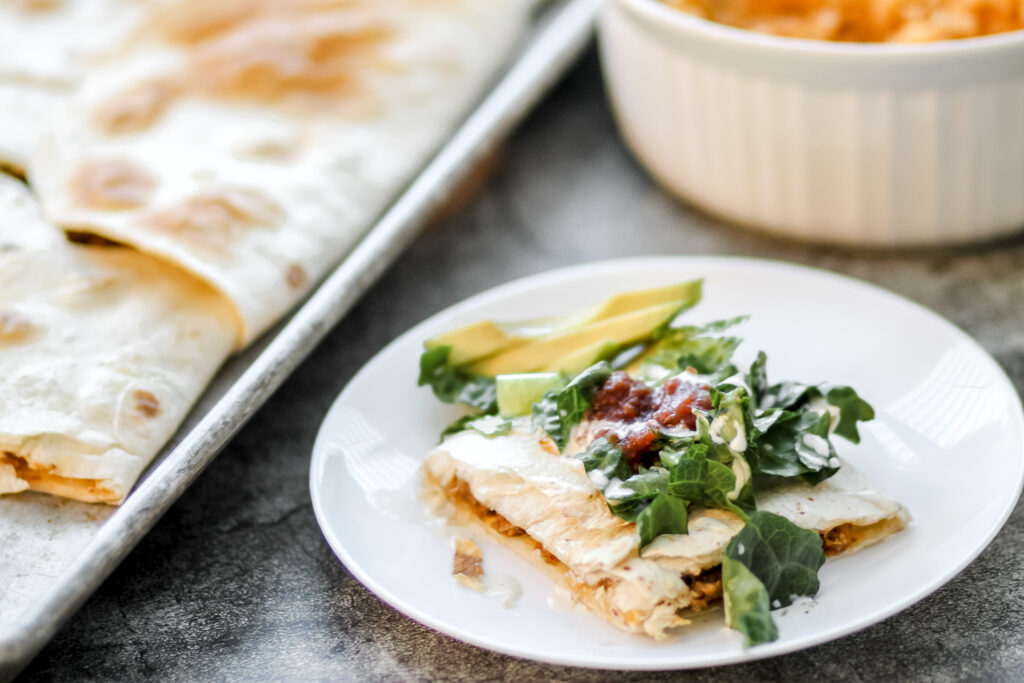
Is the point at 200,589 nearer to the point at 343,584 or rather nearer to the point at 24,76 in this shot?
the point at 343,584

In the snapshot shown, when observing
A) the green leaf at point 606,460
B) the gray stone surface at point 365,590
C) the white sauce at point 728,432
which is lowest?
the gray stone surface at point 365,590

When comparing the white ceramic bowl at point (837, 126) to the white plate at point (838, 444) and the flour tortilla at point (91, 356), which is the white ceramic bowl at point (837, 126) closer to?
the white plate at point (838, 444)

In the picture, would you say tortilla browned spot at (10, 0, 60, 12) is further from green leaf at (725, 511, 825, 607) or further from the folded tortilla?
green leaf at (725, 511, 825, 607)

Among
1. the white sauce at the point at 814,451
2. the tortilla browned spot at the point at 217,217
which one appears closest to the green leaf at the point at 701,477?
the white sauce at the point at 814,451

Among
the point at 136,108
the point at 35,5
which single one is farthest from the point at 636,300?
the point at 35,5

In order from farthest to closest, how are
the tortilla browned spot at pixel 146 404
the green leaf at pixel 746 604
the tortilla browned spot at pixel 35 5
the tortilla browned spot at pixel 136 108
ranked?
the tortilla browned spot at pixel 35 5
the tortilla browned spot at pixel 136 108
the tortilla browned spot at pixel 146 404
the green leaf at pixel 746 604

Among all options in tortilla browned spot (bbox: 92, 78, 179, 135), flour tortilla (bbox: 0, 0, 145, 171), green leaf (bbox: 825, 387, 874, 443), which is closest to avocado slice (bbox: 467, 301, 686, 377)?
green leaf (bbox: 825, 387, 874, 443)

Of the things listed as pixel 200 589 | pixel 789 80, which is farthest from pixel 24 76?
pixel 789 80
